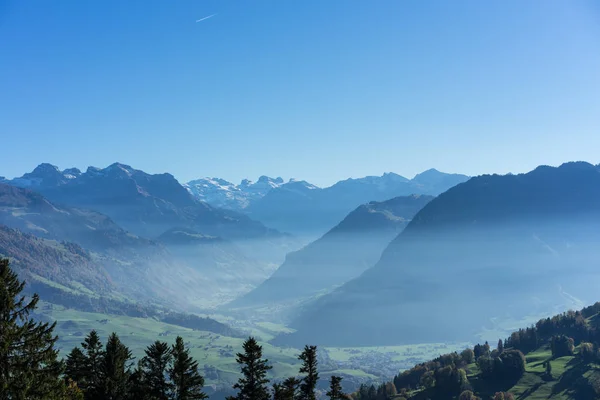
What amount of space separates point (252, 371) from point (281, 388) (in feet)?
14.7

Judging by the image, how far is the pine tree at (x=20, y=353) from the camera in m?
34.2

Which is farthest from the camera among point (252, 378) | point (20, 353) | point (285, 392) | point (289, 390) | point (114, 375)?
point (289, 390)

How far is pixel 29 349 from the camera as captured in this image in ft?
119

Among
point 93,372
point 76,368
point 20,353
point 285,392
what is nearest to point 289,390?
point 285,392

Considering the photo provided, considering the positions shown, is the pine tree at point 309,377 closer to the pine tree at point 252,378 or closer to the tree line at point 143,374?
the tree line at point 143,374

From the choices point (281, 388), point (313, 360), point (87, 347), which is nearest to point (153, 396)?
point (87, 347)

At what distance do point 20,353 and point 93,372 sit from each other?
17497 mm

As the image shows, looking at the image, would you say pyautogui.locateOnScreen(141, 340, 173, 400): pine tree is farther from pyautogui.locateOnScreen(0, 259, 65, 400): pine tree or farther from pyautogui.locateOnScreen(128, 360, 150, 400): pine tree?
pyautogui.locateOnScreen(0, 259, 65, 400): pine tree

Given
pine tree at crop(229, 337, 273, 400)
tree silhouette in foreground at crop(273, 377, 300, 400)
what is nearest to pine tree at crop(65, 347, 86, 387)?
pine tree at crop(229, 337, 273, 400)

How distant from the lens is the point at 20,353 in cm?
3634

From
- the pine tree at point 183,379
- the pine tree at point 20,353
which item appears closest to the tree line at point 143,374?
the pine tree at point 183,379

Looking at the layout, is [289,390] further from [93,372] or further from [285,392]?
[93,372]

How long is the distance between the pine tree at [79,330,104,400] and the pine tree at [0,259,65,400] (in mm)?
13519

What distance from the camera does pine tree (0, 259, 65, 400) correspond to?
34.2 m
